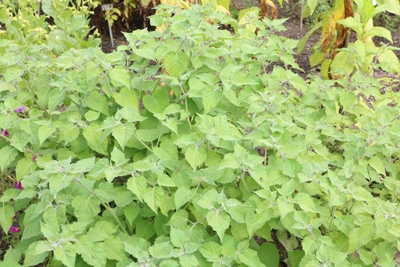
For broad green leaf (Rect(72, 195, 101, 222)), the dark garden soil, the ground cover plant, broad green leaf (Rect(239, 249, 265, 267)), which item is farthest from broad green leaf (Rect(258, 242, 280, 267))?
the dark garden soil

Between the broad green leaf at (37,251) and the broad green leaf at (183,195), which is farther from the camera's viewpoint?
the broad green leaf at (183,195)

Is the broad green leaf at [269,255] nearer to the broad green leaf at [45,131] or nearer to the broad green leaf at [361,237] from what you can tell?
the broad green leaf at [361,237]

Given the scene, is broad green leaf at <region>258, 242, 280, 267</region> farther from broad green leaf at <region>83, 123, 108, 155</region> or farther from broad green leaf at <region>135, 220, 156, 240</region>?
broad green leaf at <region>83, 123, 108, 155</region>

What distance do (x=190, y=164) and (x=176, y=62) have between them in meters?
0.44

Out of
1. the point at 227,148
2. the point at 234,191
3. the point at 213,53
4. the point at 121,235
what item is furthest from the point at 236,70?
the point at 121,235

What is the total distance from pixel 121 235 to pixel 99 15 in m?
3.54

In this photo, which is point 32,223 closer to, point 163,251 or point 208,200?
point 163,251

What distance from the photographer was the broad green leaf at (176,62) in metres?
1.90

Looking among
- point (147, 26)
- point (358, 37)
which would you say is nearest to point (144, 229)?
point (358, 37)

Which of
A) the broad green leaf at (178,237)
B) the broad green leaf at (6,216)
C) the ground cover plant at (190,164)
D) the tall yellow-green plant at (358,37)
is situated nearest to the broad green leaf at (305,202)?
the ground cover plant at (190,164)

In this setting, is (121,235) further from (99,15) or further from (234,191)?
(99,15)

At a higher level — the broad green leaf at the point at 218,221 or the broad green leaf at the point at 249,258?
the broad green leaf at the point at 218,221

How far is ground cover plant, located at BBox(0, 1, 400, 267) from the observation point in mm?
1587

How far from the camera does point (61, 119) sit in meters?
1.94
